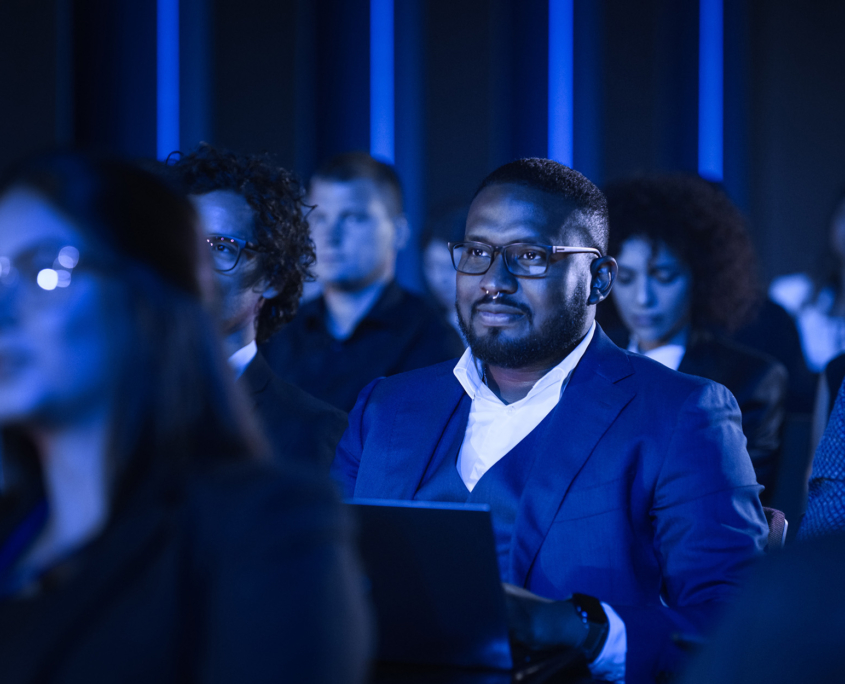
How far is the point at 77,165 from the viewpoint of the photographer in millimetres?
917

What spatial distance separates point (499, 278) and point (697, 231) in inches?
58.8

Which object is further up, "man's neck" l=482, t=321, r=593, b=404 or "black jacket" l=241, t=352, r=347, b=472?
"man's neck" l=482, t=321, r=593, b=404

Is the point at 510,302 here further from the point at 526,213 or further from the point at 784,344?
the point at 784,344

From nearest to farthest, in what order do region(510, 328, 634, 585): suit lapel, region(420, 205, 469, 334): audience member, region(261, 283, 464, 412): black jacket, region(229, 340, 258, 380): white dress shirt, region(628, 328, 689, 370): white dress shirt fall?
region(510, 328, 634, 585): suit lapel
region(229, 340, 258, 380): white dress shirt
region(628, 328, 689, 370): white dress shirt
region(261, 283, 464, 412): black jacket
region(420, 205, 469, 334): audience member

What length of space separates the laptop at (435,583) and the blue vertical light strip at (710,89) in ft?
17.4

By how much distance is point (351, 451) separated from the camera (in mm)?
1991

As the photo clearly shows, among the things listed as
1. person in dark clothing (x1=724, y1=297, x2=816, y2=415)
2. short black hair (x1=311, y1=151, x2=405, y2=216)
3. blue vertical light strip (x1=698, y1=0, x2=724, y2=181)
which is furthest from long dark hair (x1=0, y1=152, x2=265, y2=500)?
blue vertical light strip (x1=698, y1=0, x2=724, y2=181)

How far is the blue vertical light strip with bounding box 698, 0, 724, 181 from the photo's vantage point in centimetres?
607

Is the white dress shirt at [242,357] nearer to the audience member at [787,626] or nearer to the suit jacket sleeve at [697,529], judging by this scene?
the suit jacket sleeve at [697,529]

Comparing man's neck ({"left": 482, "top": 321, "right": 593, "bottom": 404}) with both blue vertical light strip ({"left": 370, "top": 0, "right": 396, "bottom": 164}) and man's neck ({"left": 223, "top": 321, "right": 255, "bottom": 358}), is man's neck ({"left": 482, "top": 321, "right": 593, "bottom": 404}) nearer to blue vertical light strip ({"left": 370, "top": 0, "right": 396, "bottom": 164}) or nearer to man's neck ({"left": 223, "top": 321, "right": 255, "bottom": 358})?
man's neck ({"left": 223, "top": 321, "right": 255, "bottom": 358})

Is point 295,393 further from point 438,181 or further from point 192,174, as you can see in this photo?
point 438,181

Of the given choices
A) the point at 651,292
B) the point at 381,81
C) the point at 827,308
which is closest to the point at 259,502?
→ the point at 651,292

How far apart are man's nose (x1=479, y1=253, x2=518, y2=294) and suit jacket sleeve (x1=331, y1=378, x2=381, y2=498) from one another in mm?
382

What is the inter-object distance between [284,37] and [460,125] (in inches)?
46.2
